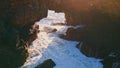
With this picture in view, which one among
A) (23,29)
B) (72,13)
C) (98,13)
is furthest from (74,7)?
(23,29)

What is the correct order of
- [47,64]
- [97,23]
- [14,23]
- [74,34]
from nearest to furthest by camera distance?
[47,64] → [14,23] → [97,23] → [74,34]

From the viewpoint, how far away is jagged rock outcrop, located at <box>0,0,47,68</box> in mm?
28594

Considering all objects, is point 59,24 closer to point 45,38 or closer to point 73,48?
point 45,38

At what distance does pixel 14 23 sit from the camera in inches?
1174

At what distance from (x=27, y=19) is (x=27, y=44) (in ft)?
12.4

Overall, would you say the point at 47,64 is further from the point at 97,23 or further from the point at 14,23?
the point at 97,23

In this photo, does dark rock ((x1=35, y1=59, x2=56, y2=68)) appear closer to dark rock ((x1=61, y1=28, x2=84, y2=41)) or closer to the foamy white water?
the foamy white water

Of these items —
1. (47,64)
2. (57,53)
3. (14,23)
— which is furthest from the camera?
(57,53)

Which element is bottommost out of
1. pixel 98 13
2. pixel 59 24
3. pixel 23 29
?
pixel 59 24

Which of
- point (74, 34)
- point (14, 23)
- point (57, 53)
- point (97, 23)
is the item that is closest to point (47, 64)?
point (57, 53)

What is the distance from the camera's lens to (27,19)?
30094 millimetres

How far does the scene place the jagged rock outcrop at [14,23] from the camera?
28.6 m

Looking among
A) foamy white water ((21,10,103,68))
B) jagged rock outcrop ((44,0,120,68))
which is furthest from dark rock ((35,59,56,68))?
jagged rock outcrop ((44,0,120,68))

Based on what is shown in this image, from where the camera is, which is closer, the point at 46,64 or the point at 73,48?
the point at 46,64
